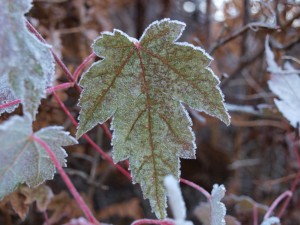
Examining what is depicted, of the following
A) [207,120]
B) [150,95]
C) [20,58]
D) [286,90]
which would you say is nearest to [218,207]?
[150,95]

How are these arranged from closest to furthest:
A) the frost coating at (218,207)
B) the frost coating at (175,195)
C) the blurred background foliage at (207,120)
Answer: the frost coating at (175,195) < the frost coating at (218,207) < the blurred background foliage at (207,120)

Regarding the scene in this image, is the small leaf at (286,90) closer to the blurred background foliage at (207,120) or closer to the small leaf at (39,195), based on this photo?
the blurred background foliage at (207,120)

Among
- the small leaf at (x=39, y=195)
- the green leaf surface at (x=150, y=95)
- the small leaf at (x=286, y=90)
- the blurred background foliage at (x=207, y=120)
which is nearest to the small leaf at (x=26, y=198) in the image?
the small leaf at (x=39, y=195)

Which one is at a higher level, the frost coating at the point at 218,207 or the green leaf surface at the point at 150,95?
the green leaf surface at the point at 150,95

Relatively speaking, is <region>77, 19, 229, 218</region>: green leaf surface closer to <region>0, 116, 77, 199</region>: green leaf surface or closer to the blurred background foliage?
<region>0, 116, 77, 199</region>: green leaf surface

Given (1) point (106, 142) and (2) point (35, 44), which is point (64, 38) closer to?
(1) point (106, 142)

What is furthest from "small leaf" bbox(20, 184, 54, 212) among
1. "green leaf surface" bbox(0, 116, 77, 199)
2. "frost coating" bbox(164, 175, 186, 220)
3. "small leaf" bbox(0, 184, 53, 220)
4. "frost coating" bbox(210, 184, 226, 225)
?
"frost coating" bbox(164, 175, 186, 220)
